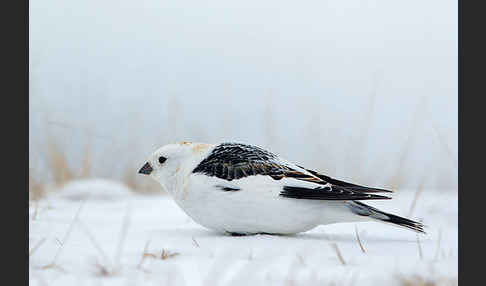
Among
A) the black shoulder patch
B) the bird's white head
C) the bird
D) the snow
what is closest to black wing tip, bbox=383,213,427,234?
the bird

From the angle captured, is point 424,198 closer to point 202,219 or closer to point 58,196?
point 202,219

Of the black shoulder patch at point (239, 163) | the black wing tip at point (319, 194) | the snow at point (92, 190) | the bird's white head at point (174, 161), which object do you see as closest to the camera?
the black wing tip at point (319, 194)

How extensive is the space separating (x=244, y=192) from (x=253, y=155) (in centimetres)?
33

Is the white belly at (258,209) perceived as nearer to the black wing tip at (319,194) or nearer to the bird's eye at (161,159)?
the black wing tip at (319,194)

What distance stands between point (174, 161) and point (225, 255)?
109cm

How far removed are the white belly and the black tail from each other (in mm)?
52

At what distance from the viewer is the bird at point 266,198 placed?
11.6ft

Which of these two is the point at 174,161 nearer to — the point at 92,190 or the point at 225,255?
the point at 225,255

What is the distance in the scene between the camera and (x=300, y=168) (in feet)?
12.6

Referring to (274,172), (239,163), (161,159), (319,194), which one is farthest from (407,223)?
(161,159)

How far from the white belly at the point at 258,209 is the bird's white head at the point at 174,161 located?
252 mm

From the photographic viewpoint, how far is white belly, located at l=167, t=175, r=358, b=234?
140 inches

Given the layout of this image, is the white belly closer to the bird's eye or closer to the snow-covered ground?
the snow-covered ground

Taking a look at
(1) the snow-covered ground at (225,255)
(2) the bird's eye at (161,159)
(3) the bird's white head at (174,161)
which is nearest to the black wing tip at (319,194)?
(1) the snow-covered ground at (225,255)
